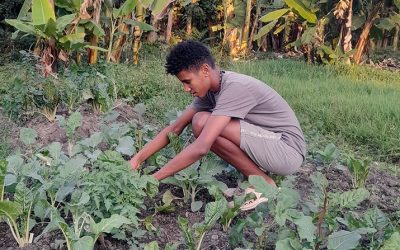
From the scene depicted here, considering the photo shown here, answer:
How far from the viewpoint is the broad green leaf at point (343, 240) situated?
8.24ft

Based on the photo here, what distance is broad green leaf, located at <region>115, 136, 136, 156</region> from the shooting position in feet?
11.8

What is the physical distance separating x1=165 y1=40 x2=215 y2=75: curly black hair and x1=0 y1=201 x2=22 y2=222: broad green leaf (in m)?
1.16

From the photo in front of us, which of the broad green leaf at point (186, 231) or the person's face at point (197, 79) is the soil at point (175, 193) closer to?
the broad green leaf at point (186, 231)

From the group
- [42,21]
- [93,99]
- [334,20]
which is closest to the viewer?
[93,99]

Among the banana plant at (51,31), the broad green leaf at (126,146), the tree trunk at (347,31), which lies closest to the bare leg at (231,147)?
the broad green leaf at (126,146)

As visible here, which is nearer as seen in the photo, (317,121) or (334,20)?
(317,121)

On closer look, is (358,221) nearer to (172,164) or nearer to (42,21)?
(172,164)

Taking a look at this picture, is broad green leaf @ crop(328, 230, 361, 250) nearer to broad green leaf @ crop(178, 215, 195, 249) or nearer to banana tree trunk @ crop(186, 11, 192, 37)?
broad green leaf @ crop(178, 215, 195, 249)

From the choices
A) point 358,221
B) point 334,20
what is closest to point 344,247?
point 358,221

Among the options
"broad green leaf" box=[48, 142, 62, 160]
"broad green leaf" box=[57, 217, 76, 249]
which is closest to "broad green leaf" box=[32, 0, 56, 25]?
"broad green leaf" box=[48, 142, 62, 160]

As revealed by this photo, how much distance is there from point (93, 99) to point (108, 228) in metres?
3.07

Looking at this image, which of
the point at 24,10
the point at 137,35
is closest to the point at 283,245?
the point at 24,10

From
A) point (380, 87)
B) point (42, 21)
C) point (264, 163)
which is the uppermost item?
point (42, 21)

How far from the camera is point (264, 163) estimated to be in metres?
3.50
